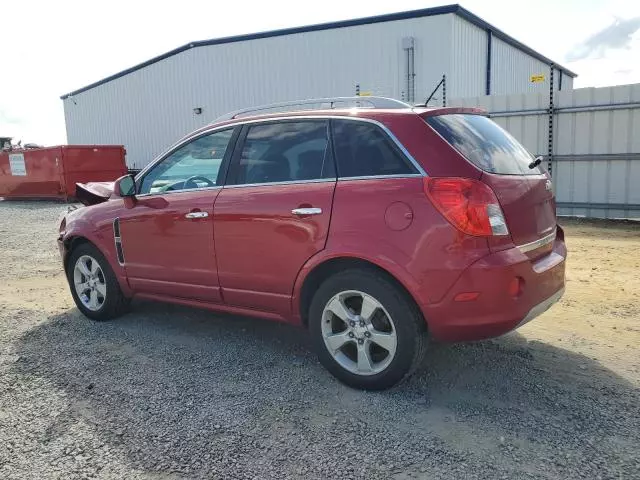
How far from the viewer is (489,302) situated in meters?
3.10

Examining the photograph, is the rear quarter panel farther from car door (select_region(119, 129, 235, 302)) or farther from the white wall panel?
the white wall panel

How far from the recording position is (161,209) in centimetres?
448

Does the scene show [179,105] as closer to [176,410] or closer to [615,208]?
[615,208]

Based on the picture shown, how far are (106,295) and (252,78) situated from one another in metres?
17.5

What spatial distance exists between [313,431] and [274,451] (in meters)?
0.28

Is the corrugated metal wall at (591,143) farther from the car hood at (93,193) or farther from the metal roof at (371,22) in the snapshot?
the car hood at (93,193)

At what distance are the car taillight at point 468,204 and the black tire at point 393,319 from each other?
0.55 m

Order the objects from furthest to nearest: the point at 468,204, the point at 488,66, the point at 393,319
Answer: the point at 488,66 < the point at 393,319 < the point at 468,204

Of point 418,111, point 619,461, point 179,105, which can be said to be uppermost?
point 179,105

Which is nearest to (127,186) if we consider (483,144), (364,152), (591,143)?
(364,152)

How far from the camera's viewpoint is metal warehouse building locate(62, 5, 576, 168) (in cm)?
1723

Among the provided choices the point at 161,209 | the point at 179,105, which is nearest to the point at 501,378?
the point at 161,209

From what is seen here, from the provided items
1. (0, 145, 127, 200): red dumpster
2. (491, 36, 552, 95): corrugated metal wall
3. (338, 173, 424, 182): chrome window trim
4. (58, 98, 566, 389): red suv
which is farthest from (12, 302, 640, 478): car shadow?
(491, 36, 552, 95): corrugated metal wall

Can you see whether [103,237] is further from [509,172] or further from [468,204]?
[509,172]
